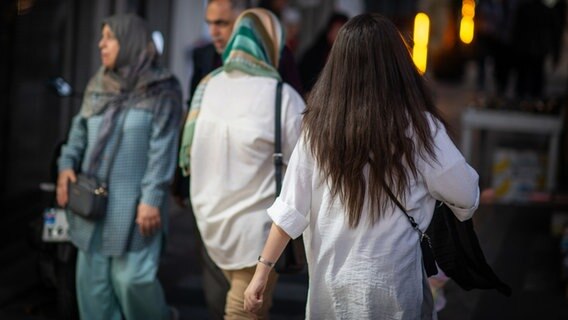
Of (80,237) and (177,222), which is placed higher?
(80,237)

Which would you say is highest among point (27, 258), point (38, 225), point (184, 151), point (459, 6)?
point (459, 6)

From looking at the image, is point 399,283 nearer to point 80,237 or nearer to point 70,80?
point 80,237

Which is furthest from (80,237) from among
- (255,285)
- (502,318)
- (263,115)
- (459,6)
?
(459,6)

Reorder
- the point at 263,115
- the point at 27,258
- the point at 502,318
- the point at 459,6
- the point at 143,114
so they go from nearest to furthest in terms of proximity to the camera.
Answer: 1. the point at 263,115
2. the point at 143,114
3. the point at 502,318
4. the point at 27,258
5. the point at 459,6

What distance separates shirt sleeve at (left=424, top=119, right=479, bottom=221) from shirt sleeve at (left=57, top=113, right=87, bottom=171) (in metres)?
2.24

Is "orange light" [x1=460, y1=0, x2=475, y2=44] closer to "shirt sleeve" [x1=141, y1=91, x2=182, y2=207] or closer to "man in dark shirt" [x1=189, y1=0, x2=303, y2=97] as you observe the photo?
"man in dark shirt" [x1=189, y1=0, x2=303, y2=97]

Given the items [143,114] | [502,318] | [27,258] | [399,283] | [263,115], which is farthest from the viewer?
[27,258]

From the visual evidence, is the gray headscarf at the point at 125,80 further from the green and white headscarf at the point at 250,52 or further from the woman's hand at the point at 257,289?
the woman's hand at the point at 257,289

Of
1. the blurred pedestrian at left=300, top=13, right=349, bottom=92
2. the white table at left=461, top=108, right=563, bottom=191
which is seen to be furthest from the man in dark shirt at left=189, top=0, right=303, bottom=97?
the white table at left=461, top=108, right=563, bottom=191

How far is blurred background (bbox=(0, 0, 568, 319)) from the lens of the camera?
6.08 m

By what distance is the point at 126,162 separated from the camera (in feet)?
16.4

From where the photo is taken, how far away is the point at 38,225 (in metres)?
5.55

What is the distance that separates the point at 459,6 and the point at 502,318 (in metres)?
15.7

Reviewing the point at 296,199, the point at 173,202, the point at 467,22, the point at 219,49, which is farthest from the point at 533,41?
the point at 296,199
